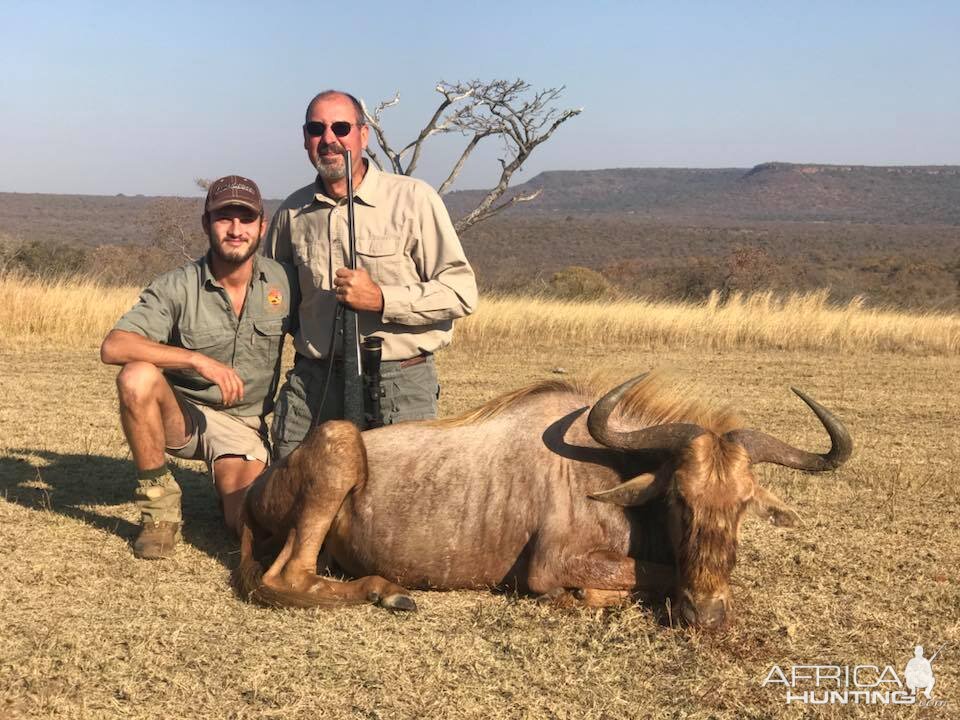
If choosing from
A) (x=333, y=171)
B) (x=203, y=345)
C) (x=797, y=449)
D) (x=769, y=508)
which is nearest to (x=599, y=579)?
(x=769, y=508)

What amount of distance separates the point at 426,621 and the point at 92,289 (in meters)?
14.4

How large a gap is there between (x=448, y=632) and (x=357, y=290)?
1879 mm

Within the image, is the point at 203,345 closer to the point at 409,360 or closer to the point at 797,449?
the point at 409,360

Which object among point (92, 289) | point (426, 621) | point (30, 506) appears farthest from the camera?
point (92, 289)

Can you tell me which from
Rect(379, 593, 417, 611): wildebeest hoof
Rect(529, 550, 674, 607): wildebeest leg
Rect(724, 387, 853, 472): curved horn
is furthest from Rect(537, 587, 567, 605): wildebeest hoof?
Rect(724, 387, 853, 472): curved horn

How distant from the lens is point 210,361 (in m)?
5.36

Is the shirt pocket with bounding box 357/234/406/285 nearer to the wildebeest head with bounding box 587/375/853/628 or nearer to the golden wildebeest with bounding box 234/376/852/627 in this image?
the golden wildebeest with bounding box 234/376/852/627

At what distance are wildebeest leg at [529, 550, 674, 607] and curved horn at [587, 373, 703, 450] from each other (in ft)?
1.66

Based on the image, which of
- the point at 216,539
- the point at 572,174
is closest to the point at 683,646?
the point at 216,539

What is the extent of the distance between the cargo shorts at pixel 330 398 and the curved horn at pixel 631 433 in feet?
4.98

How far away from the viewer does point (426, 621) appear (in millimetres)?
4496

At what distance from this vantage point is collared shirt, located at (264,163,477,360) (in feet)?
19.0

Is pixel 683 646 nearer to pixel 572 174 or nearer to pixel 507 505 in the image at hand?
pixel 507 505

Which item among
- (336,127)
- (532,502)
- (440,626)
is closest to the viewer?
(440,626)
